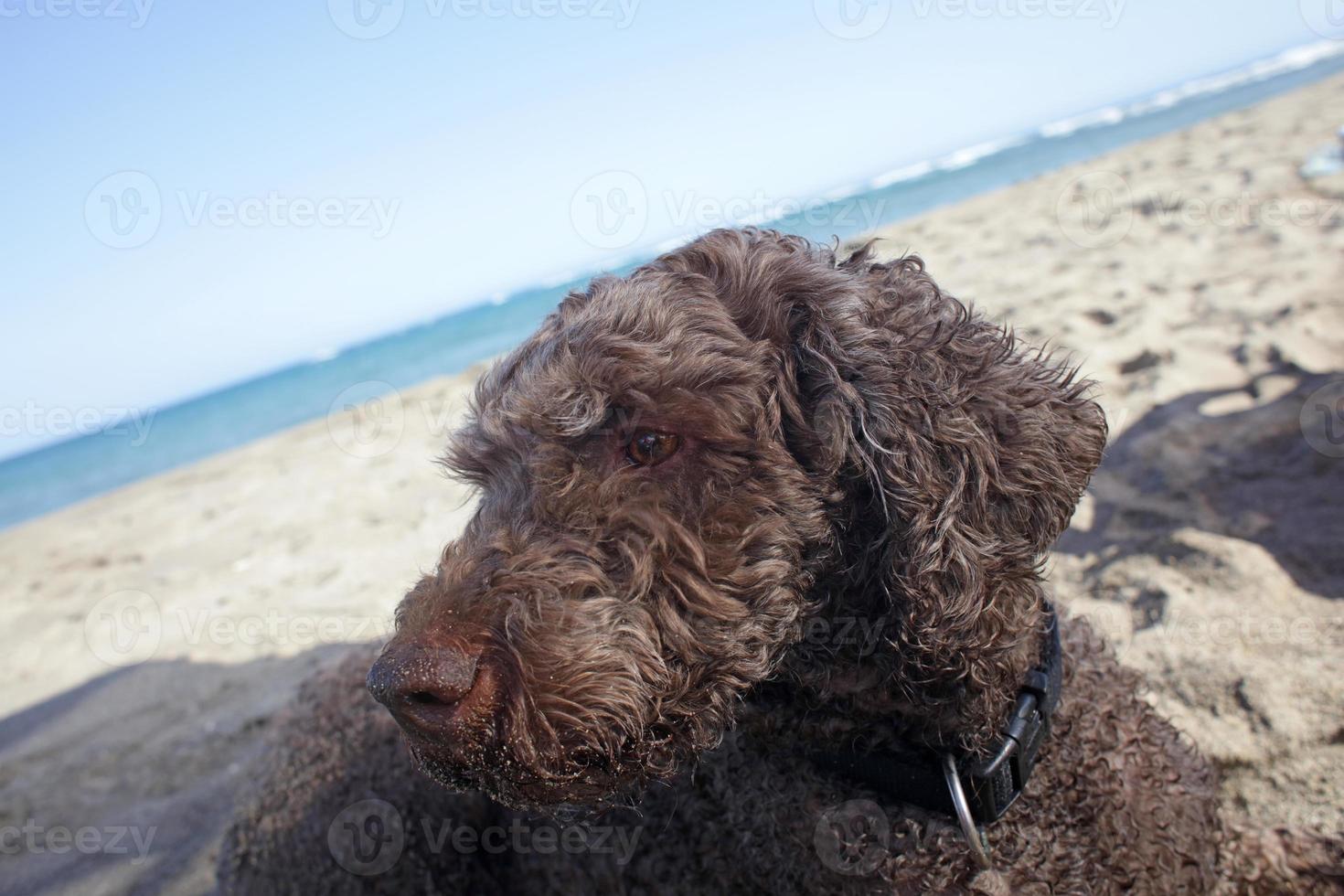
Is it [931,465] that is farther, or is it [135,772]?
[135,772]

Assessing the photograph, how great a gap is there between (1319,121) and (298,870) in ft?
56.2

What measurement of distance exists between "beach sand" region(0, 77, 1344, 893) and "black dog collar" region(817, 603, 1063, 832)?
89 centimetres

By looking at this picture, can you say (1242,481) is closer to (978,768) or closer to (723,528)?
(978,768)

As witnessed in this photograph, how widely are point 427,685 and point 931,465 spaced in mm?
1257

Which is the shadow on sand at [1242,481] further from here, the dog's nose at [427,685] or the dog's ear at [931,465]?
the dog's nose at [427,685]

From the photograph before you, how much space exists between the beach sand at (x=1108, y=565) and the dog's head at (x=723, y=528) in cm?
85

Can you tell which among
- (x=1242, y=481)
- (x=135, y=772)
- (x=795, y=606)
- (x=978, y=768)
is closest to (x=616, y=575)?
(x=795, y=606)

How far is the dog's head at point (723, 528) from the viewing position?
1.87 m

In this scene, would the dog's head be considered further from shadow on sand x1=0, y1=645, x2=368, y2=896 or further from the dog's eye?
shadow on sand x1=0, y1=645, x2=368, y2=896

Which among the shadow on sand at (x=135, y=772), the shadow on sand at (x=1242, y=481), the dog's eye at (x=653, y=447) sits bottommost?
the shadow on sand at (x=1242, y=481)

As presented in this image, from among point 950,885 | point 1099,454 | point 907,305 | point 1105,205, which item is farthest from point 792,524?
point 1105,205

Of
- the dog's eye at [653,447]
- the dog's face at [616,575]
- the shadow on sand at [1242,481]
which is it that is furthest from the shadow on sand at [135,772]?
the shadow on sand at [1242,481]

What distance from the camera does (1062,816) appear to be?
2186 mm

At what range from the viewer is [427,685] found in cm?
174
